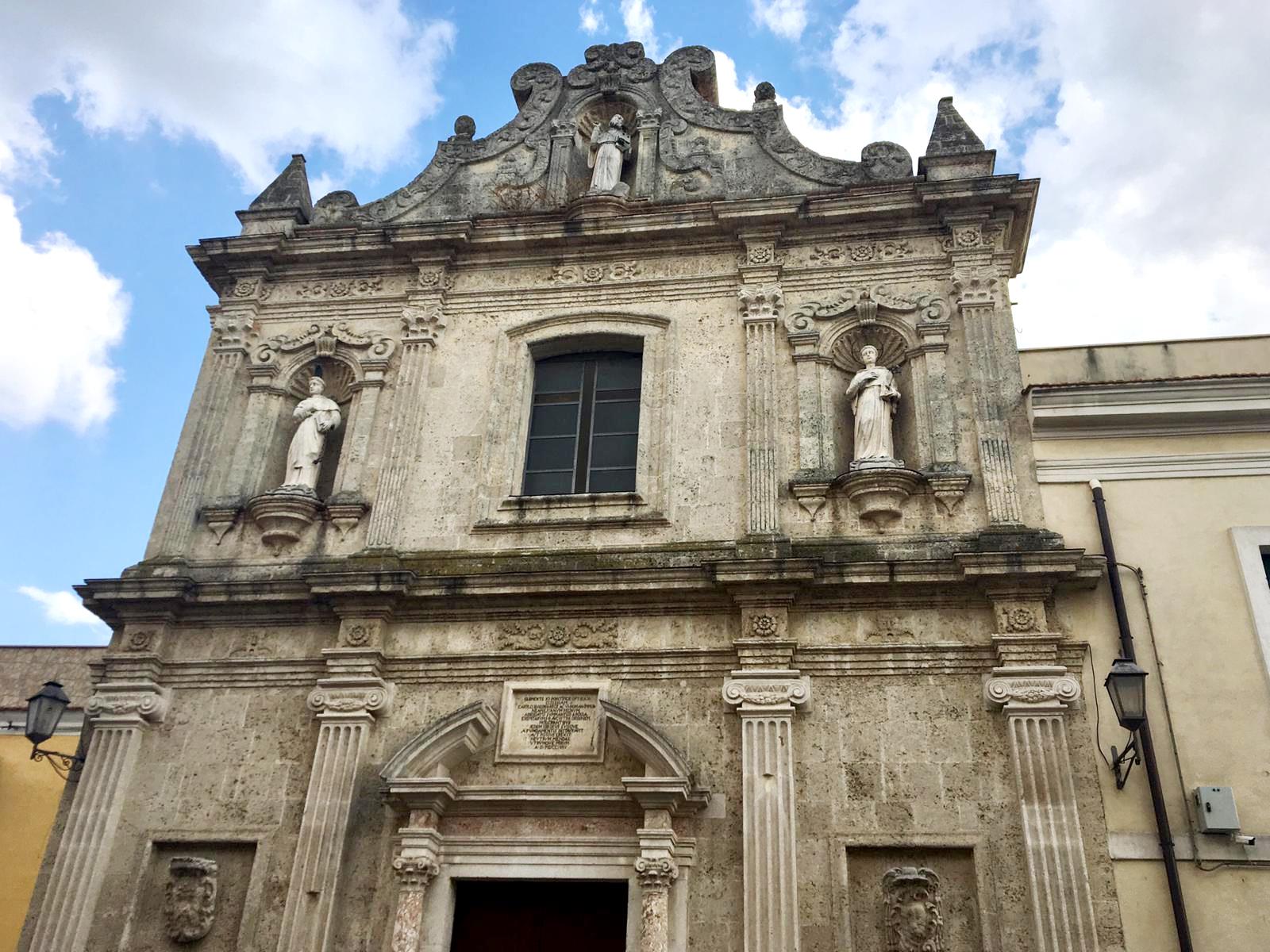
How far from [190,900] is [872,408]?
7.05 meters

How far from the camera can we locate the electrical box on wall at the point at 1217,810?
786 centimetres

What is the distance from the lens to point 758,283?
11.1m

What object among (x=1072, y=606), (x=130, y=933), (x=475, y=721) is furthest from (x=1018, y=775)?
(x=130, y=933)

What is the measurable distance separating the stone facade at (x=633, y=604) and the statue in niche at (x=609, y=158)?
149mm

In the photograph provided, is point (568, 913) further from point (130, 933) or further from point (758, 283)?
point (758, 283)

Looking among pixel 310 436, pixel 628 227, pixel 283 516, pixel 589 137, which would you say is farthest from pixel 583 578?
pixel 589 137

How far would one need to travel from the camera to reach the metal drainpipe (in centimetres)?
764

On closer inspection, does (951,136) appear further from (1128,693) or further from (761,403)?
(1128,693)

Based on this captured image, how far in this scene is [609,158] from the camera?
40.7 ft

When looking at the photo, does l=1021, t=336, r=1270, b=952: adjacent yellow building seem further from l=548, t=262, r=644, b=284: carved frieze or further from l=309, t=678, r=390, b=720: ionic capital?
l=309, t=678, r=390, b=720: ionic capital

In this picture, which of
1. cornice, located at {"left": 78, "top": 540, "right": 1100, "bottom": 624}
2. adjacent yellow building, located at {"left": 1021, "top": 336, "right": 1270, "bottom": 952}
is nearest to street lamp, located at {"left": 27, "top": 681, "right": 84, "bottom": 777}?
cornice, located at {"left": 78, "top": 540, "right": 1100, "bottom": 624}

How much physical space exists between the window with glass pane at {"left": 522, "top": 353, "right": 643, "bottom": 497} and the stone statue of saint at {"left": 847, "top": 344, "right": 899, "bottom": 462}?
2.10 meters

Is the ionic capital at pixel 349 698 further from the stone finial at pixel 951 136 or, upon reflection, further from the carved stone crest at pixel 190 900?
the stone finial at pixel 951 136

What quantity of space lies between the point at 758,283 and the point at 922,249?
1.68 m
